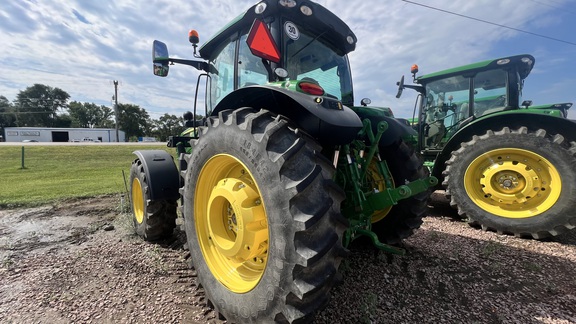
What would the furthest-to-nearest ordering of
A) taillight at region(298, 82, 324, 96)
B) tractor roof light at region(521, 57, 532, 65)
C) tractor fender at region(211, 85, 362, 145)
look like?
tractor roof light at region(521, 57, 532, 65) < taillight at region(298, 82, 324, 96) < tractor fender at region(211, 85, 362, 145)

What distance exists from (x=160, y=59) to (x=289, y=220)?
8.25ft

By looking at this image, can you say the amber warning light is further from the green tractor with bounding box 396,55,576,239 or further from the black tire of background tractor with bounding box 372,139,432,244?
the green tractor with bounding box 396,55,576,239

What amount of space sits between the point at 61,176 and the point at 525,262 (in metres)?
12.6

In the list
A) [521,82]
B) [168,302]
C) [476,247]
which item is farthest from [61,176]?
[521,82]

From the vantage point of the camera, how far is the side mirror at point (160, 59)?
2.98m

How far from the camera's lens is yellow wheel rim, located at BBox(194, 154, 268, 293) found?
1757 mm

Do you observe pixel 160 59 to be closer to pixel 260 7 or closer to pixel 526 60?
pixel 260 7

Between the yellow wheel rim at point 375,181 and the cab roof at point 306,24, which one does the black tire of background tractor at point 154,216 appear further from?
the yellow wheel rim at point 375,181

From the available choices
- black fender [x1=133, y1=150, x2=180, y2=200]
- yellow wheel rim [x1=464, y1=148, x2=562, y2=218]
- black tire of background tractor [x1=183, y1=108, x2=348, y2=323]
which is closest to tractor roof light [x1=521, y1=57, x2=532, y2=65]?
yellow wheel rim [x1=464, y1=148, x2=562, y2=218]

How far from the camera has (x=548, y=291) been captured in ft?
7.29

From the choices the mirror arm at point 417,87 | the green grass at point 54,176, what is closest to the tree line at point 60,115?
the green grass at point 54,176

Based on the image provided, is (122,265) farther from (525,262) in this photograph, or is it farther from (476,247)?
(525,262)

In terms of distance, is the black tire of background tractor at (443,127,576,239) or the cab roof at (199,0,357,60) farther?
the black tire of background tractor at (443,127,576,239)

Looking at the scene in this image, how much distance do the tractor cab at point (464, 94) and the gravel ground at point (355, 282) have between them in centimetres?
258
